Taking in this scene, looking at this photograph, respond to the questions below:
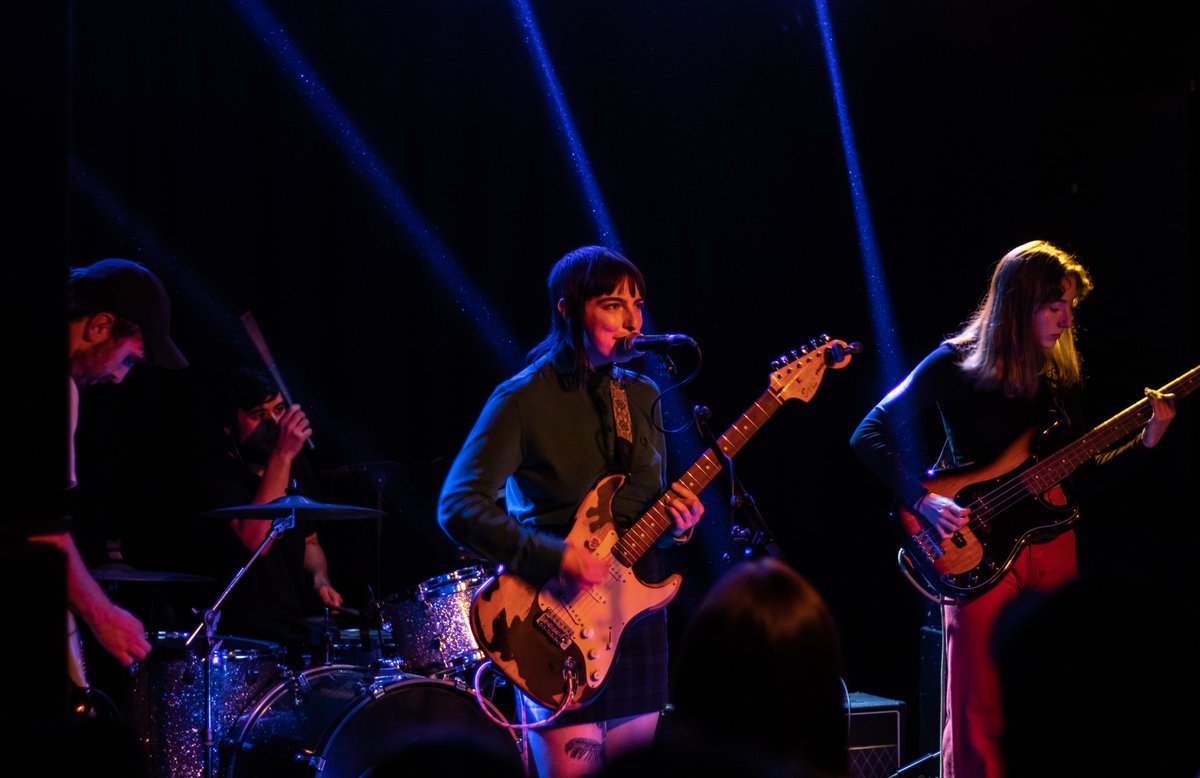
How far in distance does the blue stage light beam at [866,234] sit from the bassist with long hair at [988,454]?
1843 millimetres

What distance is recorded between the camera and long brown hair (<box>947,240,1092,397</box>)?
4.60 metres

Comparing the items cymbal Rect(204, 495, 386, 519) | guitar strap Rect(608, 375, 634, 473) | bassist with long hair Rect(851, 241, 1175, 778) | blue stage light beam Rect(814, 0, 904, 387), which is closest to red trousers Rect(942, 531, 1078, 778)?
bassist with long hair Rect(851, 241, 1175, 778)

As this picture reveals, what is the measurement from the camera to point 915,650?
6.72 metres

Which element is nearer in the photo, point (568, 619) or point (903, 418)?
point (568, 619)

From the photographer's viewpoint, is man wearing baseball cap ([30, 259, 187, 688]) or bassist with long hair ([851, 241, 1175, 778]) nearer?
man wearing baseball cap ([30, 259, 187, 688])

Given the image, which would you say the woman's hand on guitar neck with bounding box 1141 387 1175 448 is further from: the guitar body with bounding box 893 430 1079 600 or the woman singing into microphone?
the woman singing into microphone

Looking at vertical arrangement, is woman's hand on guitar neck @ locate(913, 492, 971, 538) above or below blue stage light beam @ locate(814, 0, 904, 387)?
below

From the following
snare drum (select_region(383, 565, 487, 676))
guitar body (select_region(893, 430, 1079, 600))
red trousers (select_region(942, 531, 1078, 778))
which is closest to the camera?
red trousers (select_region(942, 531, 1078, 778))

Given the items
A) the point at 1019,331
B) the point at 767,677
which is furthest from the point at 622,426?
the point at 767,677

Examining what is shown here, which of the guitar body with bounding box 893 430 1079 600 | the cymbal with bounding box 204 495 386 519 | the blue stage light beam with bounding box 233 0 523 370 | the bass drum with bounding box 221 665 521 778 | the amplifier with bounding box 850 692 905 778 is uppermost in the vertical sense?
the blue stage light beam with bounding box 233 0 523 370

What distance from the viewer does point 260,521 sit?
225 inches

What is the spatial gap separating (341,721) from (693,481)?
1.84m

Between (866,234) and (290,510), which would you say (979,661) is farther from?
(866,234)

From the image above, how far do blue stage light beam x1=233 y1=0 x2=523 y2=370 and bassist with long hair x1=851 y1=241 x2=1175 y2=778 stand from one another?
2282 mm
